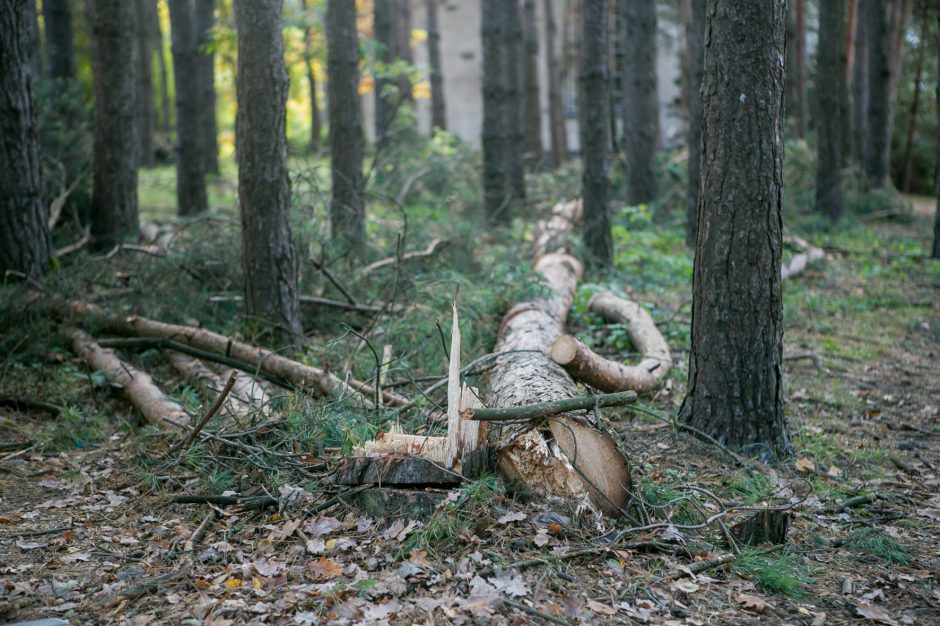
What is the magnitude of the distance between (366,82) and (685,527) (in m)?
23.6

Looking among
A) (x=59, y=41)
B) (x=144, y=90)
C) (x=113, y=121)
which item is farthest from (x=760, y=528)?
(x=144, y=90)

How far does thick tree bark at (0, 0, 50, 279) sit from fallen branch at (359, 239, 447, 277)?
3.20 m

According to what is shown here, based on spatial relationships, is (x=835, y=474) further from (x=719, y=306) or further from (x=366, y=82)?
(x=366, y=82)

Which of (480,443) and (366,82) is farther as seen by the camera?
(366,82)

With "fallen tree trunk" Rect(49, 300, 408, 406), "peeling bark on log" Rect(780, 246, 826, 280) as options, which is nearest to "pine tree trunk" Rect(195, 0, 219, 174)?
"fallen tree trunk" Rect(49, 300, 408, 406)

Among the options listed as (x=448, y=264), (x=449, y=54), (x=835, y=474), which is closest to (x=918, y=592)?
(x=835, y=474)

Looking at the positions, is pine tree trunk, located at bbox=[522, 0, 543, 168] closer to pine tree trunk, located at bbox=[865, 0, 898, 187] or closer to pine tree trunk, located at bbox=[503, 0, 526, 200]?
pine tree trunk, located at bbox=[503, 0, 526, 200]

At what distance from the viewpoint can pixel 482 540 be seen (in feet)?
13.6

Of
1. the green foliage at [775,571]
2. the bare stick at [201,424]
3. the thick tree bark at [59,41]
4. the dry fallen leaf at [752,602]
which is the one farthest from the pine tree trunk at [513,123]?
the dry fallen leaf at [752,602]

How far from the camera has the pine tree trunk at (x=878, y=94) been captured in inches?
694

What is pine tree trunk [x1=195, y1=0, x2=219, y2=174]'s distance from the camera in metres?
15.5

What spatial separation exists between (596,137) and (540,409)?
24.2ft

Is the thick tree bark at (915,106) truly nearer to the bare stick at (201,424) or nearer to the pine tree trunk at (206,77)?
the pine tree trunk at (206,77)

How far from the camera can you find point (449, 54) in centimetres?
3139
